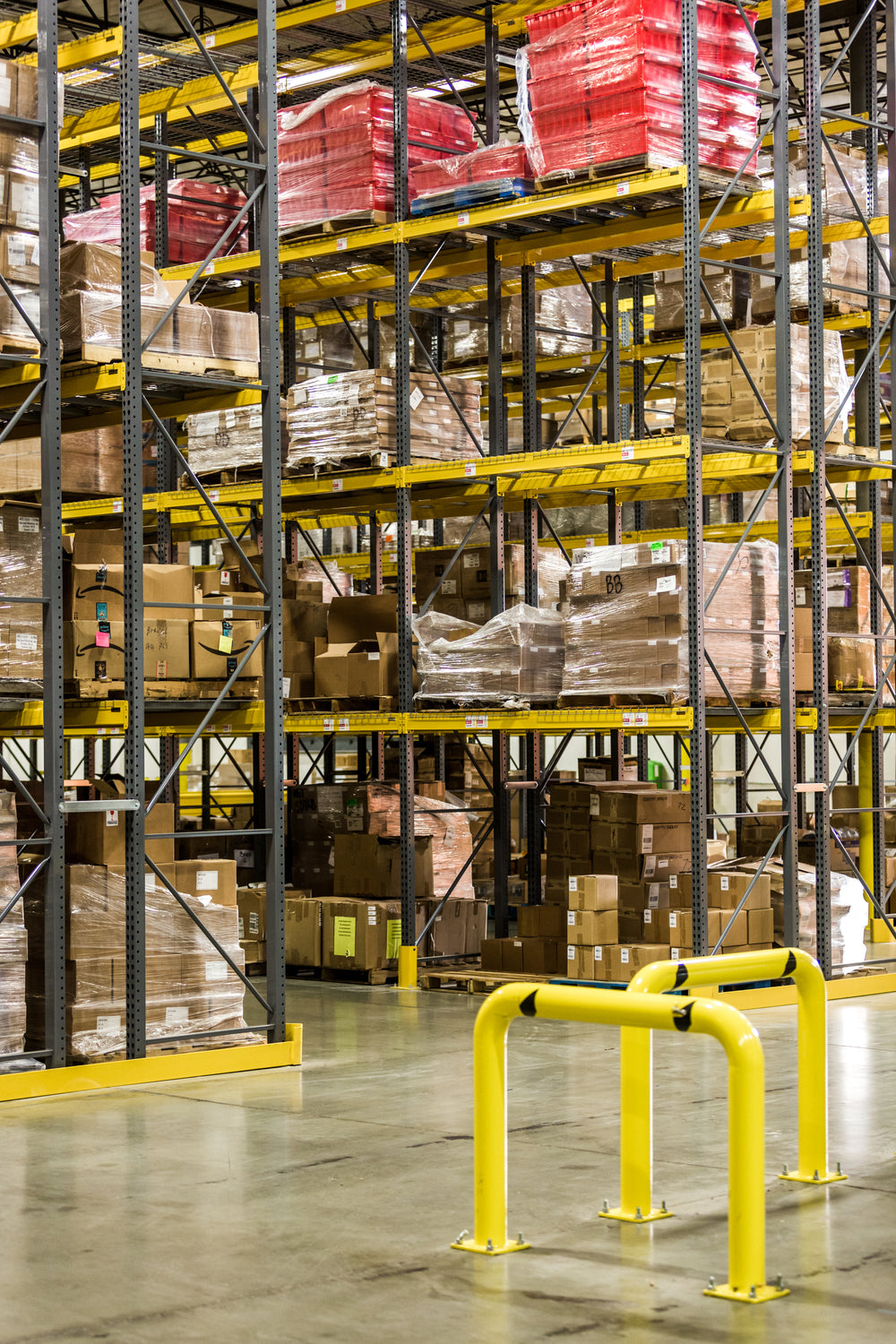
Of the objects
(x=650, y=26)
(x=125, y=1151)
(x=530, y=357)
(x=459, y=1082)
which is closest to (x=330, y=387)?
(x=530, y=357)

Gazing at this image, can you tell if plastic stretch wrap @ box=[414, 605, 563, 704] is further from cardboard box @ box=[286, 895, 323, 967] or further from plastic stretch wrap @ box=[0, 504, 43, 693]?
plastic stretch wrap @ box=[0, 504, 43, 693]

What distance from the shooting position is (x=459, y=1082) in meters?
9.02

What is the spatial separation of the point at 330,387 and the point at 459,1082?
5824mm

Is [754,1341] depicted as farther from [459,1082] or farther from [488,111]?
[488,111]

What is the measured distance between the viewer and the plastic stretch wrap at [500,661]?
39.7 ft

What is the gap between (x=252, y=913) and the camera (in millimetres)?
13656

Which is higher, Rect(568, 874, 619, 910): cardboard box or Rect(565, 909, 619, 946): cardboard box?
Rect(568, 874, 619, 910): cardboard box

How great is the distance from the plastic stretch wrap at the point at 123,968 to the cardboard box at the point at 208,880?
75 mm

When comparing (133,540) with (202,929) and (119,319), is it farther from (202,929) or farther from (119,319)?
(202,929)

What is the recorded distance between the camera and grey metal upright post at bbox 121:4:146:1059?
28.9ft

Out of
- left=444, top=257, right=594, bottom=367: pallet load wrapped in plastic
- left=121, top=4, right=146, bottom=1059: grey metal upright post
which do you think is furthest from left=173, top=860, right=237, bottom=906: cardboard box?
left=444, top=257, right=594, bottom=367: pallet load wrapped in plastic

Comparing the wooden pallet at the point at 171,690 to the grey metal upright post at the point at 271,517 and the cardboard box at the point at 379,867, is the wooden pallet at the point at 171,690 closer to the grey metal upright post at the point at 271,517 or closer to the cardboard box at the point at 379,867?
the grey metal upright post at the point at 271,517


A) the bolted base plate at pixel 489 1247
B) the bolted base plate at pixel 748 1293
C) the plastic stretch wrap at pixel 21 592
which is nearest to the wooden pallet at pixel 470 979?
the plastic stretch wrap at pixel 21 592

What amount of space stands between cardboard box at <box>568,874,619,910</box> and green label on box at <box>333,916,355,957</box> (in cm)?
205
